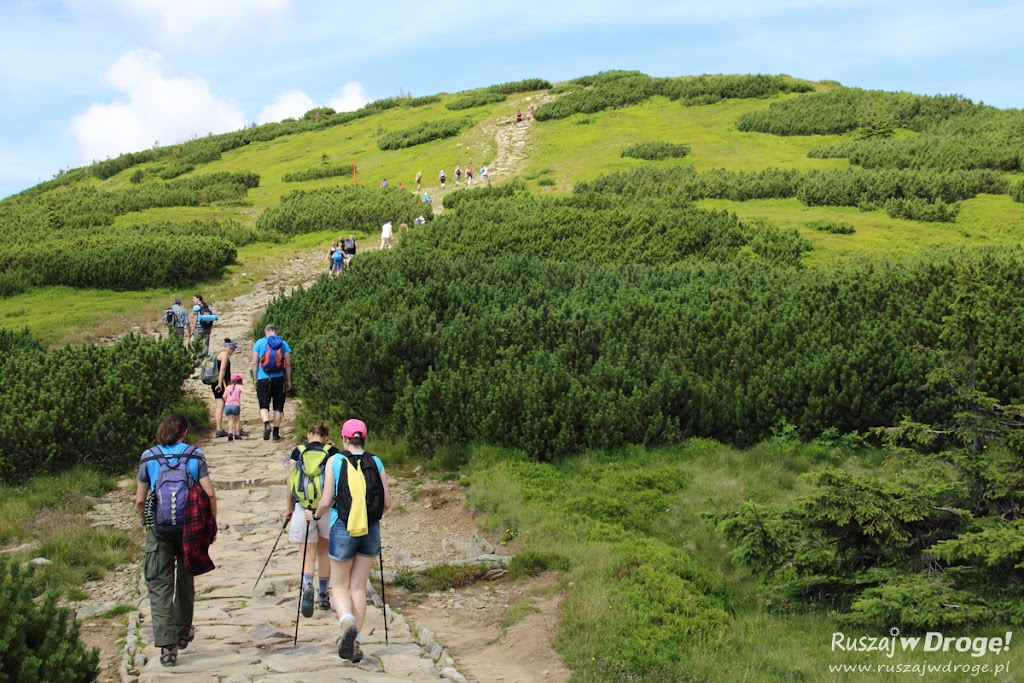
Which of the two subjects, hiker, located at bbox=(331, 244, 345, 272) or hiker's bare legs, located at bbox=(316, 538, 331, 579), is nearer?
hiker's bare legs, located at bbox=(316, 538, 331, 579)

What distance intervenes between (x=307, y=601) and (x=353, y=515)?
1.21m

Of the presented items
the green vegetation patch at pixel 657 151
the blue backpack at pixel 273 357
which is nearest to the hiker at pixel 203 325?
the blue backpack at pixel 273 357

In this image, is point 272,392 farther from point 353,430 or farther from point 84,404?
point 353,430

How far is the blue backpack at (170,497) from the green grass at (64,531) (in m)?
2.09

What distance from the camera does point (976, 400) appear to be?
26.8 feet

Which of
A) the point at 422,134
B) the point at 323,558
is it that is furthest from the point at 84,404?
the point at 422,134

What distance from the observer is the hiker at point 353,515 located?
668cm

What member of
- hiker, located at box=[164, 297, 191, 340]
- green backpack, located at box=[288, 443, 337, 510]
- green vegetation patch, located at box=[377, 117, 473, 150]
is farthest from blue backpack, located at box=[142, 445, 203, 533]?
green vegetation patch, located at box=[377, 117, 473, 150]

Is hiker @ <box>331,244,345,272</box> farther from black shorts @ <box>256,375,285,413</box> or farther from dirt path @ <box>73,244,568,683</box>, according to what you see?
dirt path @ <box>73,244,568,683</box>

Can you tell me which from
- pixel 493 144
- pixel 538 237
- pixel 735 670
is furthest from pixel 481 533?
pixel 493 144

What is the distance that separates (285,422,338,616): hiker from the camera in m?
7.10

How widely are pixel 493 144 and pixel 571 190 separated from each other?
14743 mm

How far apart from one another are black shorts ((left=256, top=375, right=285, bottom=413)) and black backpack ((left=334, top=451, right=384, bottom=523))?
297 inches

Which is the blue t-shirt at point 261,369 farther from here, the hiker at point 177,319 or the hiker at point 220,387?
the hiker at point 177,319
